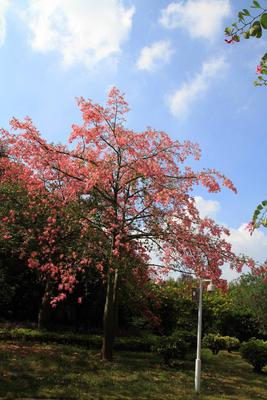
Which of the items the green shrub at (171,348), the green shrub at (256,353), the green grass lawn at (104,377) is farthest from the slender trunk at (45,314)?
the green shrub at (256,353)

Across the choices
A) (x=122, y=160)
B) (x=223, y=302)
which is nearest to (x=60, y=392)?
(x=122, y=160)

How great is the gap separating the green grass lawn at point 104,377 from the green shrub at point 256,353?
40 centimetres

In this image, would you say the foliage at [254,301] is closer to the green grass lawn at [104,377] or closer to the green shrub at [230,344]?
the green shrub at [230,344]

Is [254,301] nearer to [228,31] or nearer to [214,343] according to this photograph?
[214,343]

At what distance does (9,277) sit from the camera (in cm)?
2062

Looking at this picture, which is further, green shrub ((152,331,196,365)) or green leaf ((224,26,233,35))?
green shrub ((152,331,196,365))

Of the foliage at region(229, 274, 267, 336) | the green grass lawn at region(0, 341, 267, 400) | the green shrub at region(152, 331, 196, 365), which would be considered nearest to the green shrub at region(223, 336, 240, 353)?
the foliage at region(229, 274, 267, 336)

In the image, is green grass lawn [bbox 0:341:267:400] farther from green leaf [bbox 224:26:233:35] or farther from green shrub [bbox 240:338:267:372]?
green leaf [bbox 224:26:233:35]

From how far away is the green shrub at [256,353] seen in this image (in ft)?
53.2

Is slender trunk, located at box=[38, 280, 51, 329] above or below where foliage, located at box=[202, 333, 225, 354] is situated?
above

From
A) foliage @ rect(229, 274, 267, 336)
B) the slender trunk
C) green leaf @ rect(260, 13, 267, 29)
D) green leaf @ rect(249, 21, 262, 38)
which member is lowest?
the slender trunk

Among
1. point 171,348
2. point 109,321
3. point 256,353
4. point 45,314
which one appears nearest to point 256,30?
point 109,321

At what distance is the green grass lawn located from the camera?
10453 millimetres

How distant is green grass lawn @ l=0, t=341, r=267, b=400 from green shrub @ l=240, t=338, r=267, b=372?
1.30 feet
